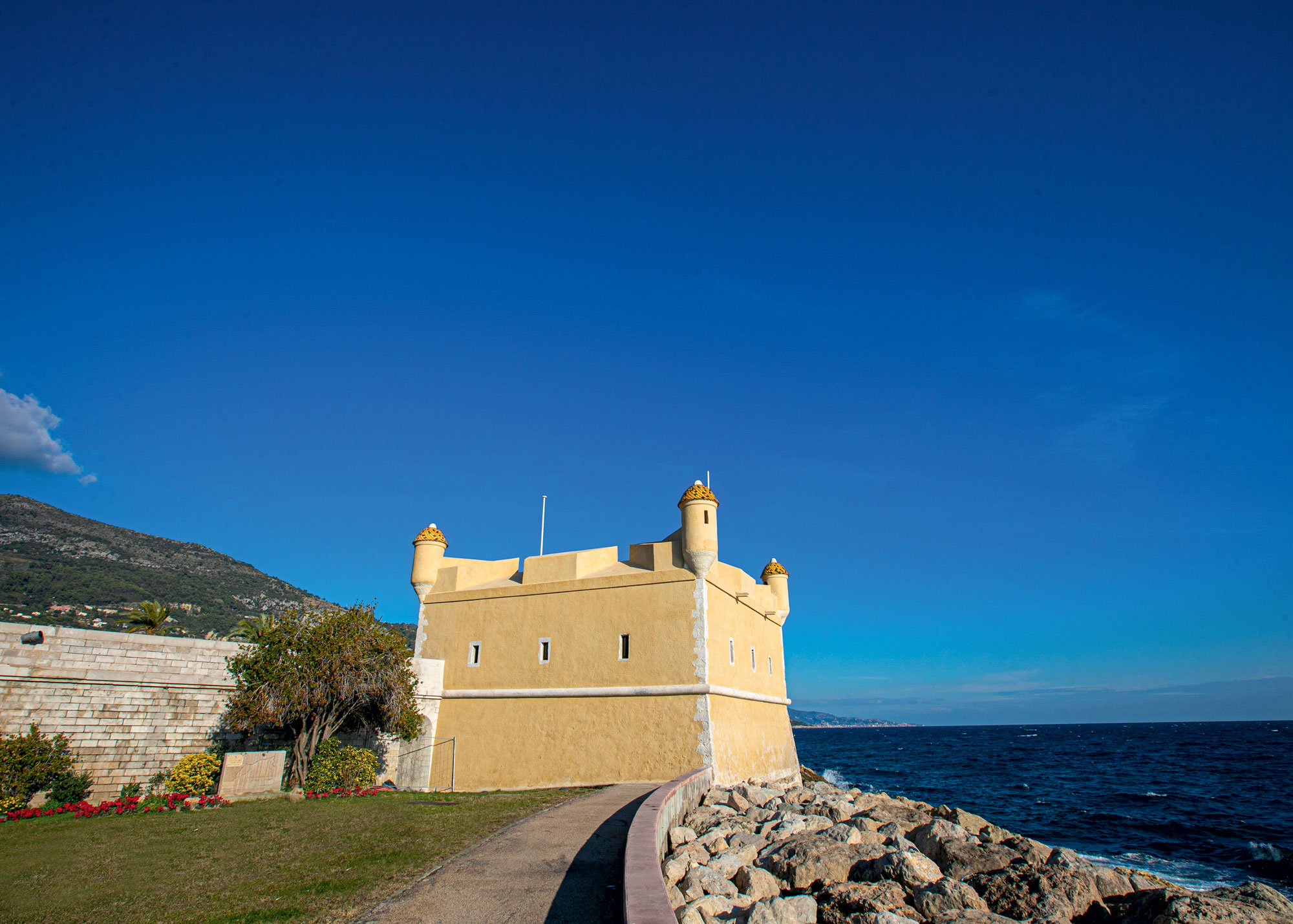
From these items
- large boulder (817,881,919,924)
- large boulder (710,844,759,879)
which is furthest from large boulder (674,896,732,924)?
large boulder (817,881,919,924)

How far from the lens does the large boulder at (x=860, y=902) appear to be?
27.2ft

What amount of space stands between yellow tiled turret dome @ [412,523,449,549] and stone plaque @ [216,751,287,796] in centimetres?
969

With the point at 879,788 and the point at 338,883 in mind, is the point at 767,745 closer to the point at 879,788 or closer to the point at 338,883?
the point at 338,883

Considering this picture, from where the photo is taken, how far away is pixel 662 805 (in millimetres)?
11039

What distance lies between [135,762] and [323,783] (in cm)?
433

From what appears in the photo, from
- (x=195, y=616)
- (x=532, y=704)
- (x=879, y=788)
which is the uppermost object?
(x=195, y=616)

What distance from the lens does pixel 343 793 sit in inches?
710

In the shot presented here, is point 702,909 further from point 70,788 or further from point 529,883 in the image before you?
point 70,788

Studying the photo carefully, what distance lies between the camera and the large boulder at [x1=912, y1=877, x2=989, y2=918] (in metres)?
8.53

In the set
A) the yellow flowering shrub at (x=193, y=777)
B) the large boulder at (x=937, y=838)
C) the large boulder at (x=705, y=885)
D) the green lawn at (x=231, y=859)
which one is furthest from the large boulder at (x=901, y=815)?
the yellow flowering shrub at (x=193, y=777)

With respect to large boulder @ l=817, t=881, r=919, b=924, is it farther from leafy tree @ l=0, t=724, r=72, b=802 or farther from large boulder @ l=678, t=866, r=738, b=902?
leafy tree @ l=0, t=724, r=72, b=802

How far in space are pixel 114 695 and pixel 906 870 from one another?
18.1 meters

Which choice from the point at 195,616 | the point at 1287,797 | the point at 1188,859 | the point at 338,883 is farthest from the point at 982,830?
the point at 195,616

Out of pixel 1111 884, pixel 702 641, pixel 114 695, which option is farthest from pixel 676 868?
pixel 114 695
